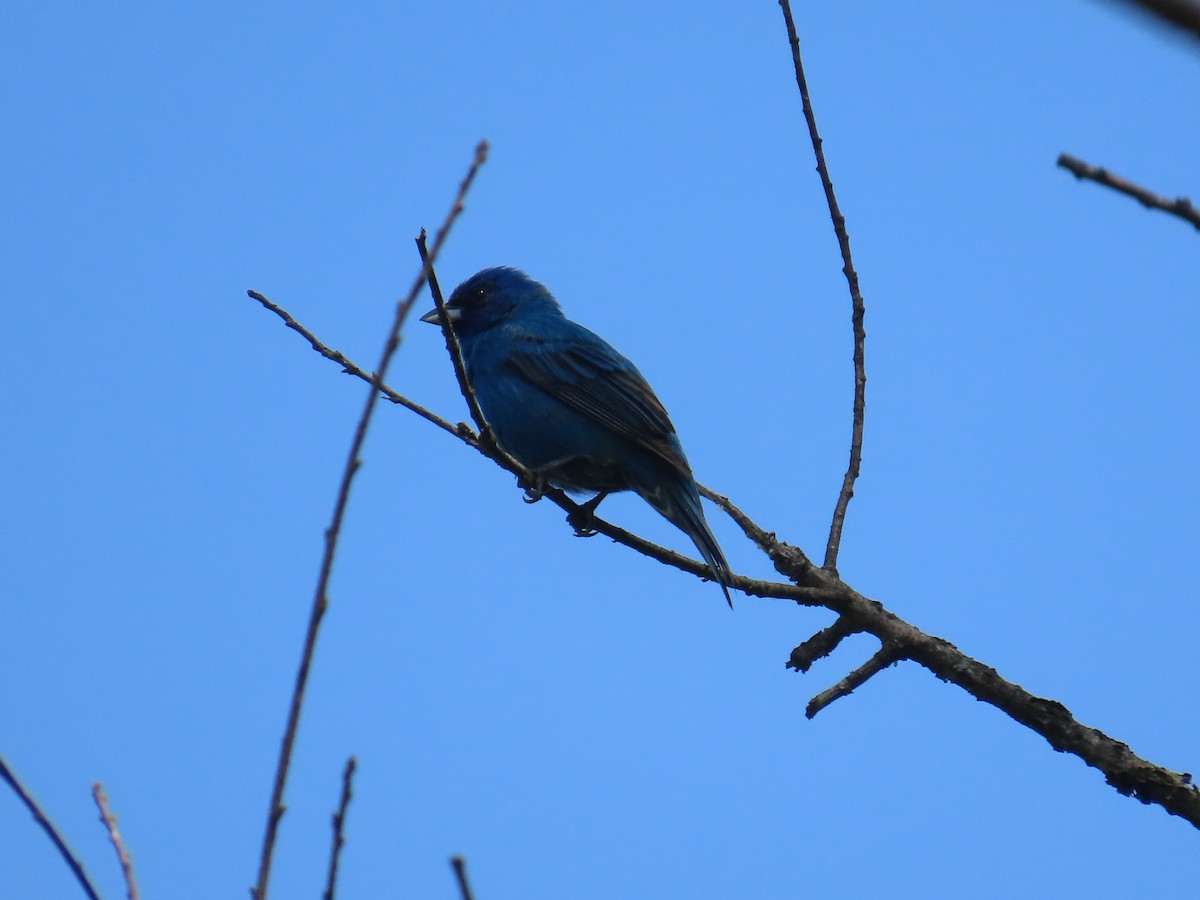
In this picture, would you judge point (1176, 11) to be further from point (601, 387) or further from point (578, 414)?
point (601, 387)

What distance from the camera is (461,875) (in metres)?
1.82

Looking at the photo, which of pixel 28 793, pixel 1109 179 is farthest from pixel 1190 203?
pixel 28 793

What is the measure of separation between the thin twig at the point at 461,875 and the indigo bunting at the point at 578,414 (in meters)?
5.60

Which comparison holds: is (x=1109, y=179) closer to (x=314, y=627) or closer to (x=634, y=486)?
(x=314, y=627)

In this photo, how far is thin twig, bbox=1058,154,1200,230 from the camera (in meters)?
1.63

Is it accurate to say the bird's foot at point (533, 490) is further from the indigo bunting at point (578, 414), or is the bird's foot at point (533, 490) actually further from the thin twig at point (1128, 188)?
the thin twig at point (1128, 188)

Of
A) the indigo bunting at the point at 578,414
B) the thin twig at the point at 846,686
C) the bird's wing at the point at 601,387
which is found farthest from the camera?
the bird's wing at the point at 601,387

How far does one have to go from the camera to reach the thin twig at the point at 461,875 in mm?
1795

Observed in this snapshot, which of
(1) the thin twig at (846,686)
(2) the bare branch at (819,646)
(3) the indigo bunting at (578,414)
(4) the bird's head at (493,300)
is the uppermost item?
(4) the bird's head at (493,300)

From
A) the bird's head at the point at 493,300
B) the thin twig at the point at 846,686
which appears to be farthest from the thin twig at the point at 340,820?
the bird's head at the point at 493,300

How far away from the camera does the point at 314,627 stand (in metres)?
2.13

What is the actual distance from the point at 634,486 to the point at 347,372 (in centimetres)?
345

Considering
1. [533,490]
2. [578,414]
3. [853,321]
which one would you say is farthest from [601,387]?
[853,321]

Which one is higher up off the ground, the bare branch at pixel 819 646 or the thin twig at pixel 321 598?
the bare branch at pixel 819 646
